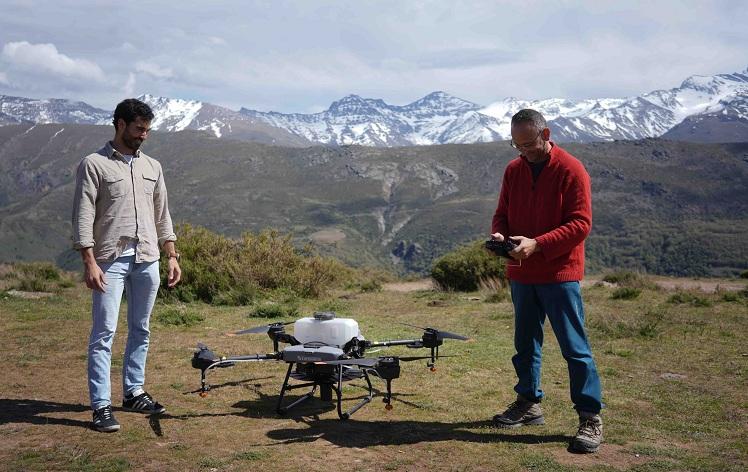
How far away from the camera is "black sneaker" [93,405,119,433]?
4.71 m

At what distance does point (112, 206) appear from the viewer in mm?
4926

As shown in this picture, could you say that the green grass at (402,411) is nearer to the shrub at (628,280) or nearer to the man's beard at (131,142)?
the man's beard at (131,142)

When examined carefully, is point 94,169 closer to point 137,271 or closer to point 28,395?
point 137,271

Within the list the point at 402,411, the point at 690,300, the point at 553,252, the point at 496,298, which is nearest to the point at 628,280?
the point at 690,300

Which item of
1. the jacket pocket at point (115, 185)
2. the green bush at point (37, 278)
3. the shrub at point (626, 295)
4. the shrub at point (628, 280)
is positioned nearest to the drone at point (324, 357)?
the jacket pocket at point (115, 185)

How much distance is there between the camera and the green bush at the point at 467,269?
16.5 metres

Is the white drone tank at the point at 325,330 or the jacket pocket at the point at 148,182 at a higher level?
the jacket pocket at the point at 148,182

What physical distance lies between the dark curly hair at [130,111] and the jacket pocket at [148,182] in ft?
1.48

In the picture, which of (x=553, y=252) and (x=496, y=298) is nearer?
(x=553, y=252)

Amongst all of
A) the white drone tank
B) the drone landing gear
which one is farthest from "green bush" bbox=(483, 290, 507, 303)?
the white drone tank

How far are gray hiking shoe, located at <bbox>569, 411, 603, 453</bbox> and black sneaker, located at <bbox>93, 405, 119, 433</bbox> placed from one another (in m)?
3.21

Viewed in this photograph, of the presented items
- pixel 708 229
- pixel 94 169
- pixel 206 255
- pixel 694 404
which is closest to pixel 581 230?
pixel 694 404

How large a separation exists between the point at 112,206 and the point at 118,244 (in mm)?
286

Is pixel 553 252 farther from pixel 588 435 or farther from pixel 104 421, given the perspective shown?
pixel 104 421
